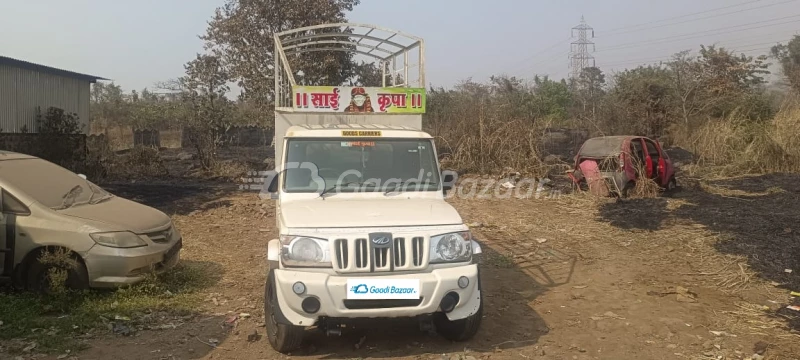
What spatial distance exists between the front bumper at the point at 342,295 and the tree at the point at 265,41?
14.0 metres

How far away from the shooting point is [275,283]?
15.2 ft

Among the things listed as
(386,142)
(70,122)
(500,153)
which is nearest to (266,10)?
(70,122)

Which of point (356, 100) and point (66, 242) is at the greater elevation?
point (356, 100)

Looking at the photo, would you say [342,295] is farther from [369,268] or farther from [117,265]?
[117,265]

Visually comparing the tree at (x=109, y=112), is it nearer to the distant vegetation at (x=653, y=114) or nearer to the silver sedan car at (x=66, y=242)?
the distant vegetation at (x=653, y=114)

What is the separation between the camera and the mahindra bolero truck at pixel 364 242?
4473mm

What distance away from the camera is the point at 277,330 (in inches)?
189

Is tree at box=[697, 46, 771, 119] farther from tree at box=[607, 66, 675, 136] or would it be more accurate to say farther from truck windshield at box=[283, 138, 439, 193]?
truck windshield at box=[283, 138, 439, 193]

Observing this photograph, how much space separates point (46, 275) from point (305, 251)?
3059 mm

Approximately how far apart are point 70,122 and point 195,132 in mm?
3578

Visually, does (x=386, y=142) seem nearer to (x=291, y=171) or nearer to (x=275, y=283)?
(x=291, y=171)

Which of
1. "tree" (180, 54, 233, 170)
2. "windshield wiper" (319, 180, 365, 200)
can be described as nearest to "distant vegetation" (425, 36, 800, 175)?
"tree" (180, 54, 233, 170)

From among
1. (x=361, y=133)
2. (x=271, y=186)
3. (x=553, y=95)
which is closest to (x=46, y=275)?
(x=271, y=186)

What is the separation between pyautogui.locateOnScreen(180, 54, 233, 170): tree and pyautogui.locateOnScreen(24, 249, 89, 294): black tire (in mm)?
12508
